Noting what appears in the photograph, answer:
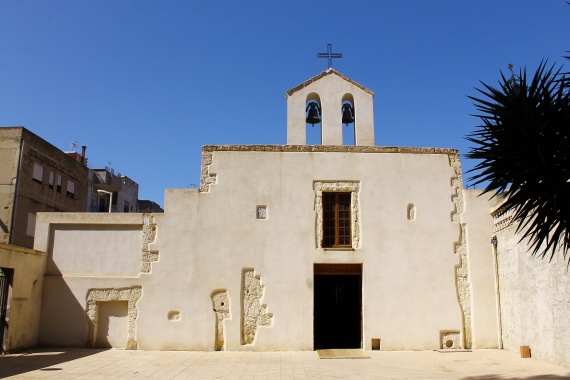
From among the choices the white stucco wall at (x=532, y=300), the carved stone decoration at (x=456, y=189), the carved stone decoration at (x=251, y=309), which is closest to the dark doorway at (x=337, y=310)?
the carved stone decoration at (x=251, y=309)

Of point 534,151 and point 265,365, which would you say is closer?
point 534,151

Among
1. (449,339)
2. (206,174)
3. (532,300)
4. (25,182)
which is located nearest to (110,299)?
(206,174)

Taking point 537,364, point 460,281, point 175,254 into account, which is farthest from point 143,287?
point 537,364

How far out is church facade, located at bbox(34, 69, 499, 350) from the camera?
1228 centimetres

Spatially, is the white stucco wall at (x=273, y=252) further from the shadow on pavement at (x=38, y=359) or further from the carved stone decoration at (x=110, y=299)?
the shadow on pavement at (x=38, y=359)

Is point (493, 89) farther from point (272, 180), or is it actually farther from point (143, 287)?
point (143, 287)

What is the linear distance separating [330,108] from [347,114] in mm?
623

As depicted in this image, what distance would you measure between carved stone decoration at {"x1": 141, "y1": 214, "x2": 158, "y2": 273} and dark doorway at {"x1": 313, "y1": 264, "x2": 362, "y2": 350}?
4.57 meters

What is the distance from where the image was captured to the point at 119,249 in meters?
12.8

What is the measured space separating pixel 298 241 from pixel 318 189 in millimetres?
1482

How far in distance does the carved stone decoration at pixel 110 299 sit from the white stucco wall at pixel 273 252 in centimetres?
13

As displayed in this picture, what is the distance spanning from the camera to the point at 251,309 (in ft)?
40.4

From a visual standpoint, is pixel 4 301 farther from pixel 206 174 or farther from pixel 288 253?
pixel 288 253

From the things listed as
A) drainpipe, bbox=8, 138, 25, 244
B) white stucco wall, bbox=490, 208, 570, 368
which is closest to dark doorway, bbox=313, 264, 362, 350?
white stucco wall, bbox=490, 208, 570, 368
